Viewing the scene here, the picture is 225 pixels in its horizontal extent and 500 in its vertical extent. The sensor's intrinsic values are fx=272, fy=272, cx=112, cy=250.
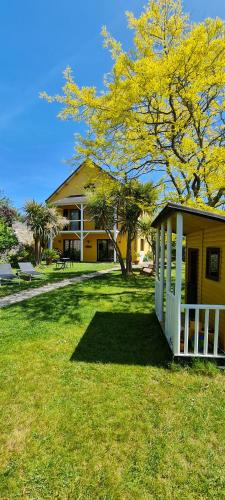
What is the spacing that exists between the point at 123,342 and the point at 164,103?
387 inches

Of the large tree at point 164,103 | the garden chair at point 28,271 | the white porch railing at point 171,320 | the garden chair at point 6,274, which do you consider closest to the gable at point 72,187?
the garden chair at point 28,271

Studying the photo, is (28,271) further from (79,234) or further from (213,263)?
(79,234)

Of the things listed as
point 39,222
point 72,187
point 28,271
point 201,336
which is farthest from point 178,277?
point 72,187

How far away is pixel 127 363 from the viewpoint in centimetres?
512

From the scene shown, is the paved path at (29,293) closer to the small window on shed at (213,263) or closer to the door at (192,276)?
the door at (192,276)

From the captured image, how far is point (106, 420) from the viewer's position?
138 inches

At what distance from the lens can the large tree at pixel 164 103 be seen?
972 cm

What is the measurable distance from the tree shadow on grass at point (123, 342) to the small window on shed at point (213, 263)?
1.97 meters

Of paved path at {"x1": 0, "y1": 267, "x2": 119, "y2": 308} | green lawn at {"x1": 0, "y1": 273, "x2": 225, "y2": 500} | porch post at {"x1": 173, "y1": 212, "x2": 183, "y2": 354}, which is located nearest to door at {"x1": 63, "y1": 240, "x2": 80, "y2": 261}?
paved path at {"x1": 0, "y1": 267, "x2": 119, "y2": 308}

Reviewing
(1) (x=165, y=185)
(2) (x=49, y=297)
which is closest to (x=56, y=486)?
(2) (x=49, y=297)

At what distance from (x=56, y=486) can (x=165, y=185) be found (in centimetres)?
1205

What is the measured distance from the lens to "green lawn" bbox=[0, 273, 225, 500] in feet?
8.60

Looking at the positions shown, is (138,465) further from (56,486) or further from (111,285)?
(111,285)

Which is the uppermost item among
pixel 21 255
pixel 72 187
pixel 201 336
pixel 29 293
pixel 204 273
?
pixel 72 187
